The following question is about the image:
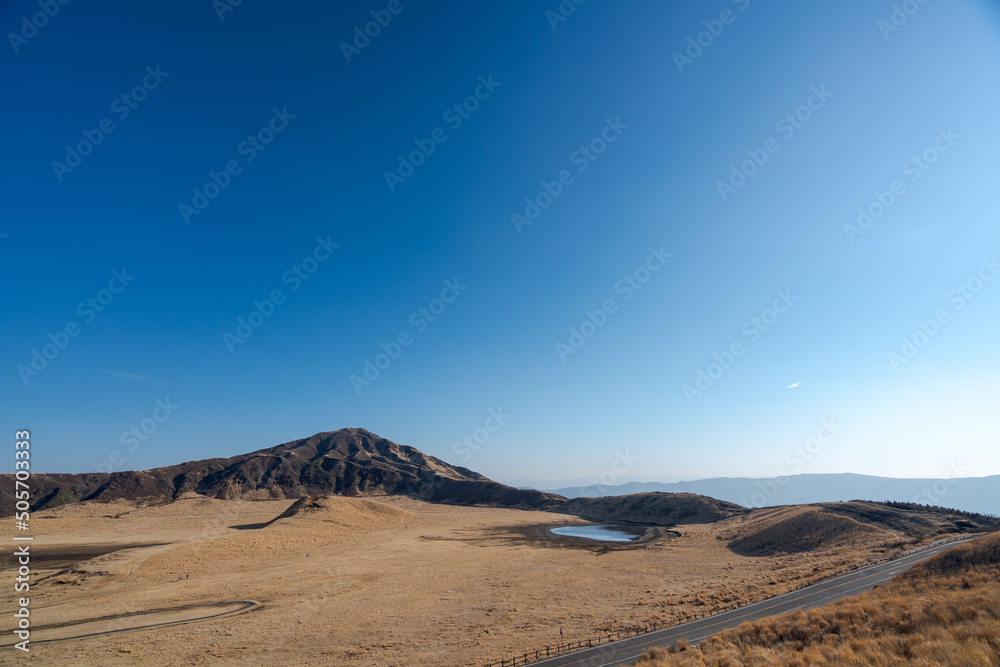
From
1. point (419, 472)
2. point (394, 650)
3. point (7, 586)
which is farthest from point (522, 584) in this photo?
point (419, 472)

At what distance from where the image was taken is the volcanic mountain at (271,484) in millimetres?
147625

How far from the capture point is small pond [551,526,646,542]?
84500 millimetres

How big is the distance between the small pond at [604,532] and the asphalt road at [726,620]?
1956 inches

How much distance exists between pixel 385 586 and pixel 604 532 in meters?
63.9

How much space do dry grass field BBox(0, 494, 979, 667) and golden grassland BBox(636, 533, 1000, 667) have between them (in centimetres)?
1201

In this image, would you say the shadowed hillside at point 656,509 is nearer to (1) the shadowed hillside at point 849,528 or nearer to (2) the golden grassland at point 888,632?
(1) the shadowed hillside at point 849,528

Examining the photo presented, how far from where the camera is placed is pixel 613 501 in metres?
132

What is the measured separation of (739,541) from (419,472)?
510 feet

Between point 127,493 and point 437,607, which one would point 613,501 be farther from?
point 127,493

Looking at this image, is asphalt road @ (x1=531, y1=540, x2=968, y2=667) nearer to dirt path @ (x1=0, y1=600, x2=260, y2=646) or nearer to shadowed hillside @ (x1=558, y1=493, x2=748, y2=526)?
dirt path @ (x1=0, y1=600, x2=260, y2=646)

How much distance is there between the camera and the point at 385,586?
151 feet

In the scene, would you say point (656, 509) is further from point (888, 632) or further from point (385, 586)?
point (888, 632)

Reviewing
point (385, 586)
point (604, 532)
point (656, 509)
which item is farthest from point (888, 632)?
point (656, 509)

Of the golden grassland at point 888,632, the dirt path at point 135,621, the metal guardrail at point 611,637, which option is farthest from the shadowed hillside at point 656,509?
the dirt path at point 135,621
